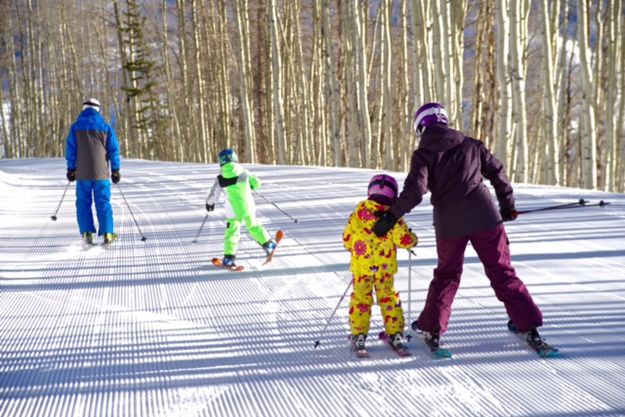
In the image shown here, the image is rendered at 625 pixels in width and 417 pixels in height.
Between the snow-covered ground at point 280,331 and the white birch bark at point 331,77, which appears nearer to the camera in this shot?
the snow-covered ground at point 280,331

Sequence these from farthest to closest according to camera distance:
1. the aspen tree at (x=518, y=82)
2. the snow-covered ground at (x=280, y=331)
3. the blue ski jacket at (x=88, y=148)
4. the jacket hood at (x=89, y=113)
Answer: the aspen tree at (x=518, y=82) → the jacket hood at (x=89, y=113) → the blue ski jacket at (x=88, y=148) → the snow-covered ground at (x=280, y=331)

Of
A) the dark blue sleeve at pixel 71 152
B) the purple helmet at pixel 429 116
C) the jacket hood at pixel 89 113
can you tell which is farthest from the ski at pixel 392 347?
the jacket hood at pixel 89 113

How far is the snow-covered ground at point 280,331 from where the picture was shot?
304 centimetres

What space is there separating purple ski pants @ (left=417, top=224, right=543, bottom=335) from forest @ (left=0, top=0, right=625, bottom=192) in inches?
327

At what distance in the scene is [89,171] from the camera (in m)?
7.12

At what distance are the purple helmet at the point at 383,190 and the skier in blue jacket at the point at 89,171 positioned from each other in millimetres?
4440

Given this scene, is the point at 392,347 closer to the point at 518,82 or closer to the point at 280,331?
the point at 280,331

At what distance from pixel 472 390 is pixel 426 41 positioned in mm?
13672

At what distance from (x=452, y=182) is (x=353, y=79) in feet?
50.3

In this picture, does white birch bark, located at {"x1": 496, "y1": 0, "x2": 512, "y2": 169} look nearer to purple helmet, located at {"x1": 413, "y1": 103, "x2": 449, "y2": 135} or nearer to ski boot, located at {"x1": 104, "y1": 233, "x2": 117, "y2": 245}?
ski boot, located at {"x1": 104, "y1": 233, "x2": 117, "y2": 245}

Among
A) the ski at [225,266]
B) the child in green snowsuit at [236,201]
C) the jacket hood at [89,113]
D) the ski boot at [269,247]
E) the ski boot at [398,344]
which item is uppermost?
the jacket hood at [89,113]

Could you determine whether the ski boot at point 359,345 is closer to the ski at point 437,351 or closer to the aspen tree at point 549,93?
the ski at point 437,351

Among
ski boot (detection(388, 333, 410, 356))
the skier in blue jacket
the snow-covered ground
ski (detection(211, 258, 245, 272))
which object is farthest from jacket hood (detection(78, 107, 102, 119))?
ski boot (detection(388, 333, 410, 356))

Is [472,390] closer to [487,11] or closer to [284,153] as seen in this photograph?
[487,11]
